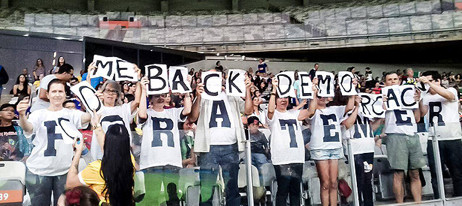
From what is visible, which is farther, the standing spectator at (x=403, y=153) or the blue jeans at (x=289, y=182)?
the standing spectator at (x=403, y=153)

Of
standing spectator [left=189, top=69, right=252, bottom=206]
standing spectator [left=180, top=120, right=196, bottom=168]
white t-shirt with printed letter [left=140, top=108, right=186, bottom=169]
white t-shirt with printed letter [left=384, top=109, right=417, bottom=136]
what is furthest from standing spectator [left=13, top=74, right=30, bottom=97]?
white t-shirt with printed letter [left=384, top=109, right=417, bottom=136]

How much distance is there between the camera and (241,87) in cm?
575

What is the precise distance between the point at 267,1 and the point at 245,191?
2229cm

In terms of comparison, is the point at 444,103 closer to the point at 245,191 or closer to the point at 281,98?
the point at 281,98

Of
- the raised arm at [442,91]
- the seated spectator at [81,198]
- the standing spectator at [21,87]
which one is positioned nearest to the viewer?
the seated spectator at [81,198]

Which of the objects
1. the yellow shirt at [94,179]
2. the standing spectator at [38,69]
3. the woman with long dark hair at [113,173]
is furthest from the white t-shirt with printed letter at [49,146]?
the standing spectator at [38,69]

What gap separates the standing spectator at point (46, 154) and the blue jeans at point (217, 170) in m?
1.45

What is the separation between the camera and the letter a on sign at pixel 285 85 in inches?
233

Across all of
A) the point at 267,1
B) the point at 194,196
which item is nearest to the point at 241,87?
the point at 194,196

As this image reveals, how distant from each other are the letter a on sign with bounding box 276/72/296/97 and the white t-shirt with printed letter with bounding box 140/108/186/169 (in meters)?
1.54

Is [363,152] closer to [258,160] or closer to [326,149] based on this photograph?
[326,149]

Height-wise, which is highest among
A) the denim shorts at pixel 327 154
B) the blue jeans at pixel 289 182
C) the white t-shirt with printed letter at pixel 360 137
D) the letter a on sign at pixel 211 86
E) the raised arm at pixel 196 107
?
the letter a on sign at pixel 211 86

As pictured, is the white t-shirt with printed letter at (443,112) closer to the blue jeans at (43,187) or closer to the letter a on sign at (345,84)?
the letter a on sign at (345,84)

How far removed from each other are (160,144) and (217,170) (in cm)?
71
